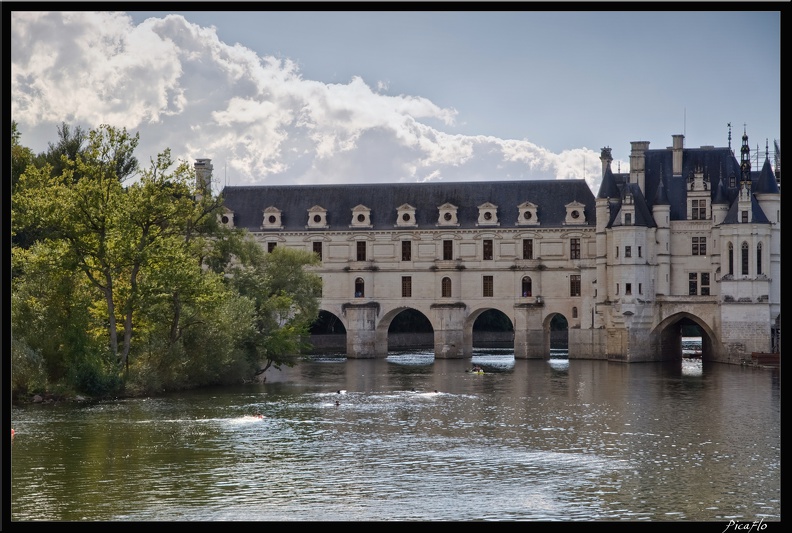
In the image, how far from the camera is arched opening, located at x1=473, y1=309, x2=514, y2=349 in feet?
299

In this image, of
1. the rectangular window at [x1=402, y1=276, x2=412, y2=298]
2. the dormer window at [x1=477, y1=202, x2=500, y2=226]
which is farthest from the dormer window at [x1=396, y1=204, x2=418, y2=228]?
the dormer window at [x1=477, y1=202, x2=500, y2=226]

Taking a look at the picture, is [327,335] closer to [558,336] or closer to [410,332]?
[410,332]

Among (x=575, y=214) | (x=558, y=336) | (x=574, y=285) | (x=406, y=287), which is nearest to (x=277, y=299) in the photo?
(x=406, y=287)

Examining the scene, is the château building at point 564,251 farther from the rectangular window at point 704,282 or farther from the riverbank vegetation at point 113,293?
the riverbank vegetation at point 113,293

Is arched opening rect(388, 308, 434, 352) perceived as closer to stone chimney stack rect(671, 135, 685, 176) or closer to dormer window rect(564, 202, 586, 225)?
dormer window rect(564, 202, 586, 225)

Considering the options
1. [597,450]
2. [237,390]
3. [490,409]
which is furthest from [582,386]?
[597,450]

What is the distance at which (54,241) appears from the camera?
139 ft

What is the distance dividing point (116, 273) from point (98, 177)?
3529 millimetres

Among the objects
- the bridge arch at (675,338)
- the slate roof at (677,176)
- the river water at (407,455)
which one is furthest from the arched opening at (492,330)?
the river water at (407,455)

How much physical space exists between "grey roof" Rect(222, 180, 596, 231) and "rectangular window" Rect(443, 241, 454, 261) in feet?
4.28

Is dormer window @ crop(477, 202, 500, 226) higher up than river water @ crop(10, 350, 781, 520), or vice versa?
dormer window @ crop(477, 202, 500, 226)

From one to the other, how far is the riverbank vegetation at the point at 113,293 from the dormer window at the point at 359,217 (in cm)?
2420

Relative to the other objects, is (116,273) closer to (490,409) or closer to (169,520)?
(490,409)

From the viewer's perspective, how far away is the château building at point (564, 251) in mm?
62719
